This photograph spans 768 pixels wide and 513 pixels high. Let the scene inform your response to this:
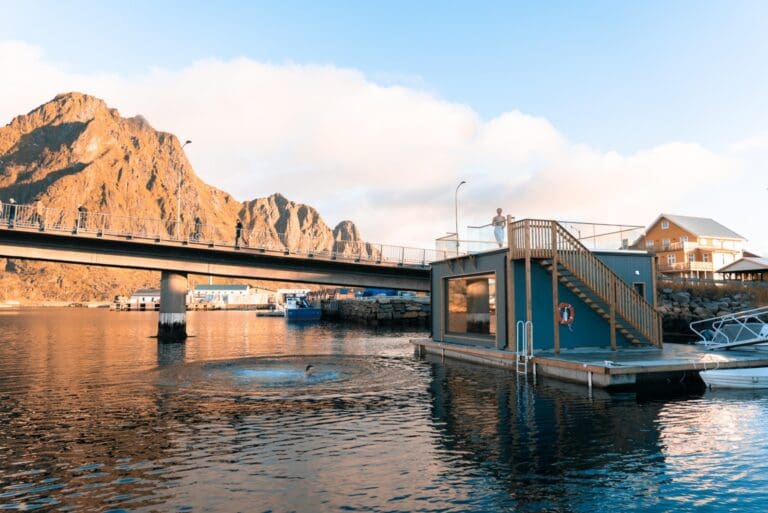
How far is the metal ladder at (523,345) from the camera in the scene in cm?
2288

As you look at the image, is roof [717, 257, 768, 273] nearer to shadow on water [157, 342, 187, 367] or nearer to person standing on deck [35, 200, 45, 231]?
shadow on water [157, 342, 187, 367]

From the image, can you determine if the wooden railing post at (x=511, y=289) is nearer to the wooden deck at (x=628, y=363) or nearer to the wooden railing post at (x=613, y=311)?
the wooden deck at (x=628, y=363)

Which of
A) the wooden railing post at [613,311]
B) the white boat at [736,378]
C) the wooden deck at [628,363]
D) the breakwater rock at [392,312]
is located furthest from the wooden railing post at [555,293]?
the breakwater rock at [392,312]

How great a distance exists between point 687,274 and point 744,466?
86677mm

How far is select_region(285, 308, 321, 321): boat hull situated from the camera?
98838mm

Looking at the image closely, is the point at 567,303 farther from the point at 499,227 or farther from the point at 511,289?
Result: the point at 499,227

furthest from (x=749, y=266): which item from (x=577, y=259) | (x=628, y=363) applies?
(x=628, y=363)

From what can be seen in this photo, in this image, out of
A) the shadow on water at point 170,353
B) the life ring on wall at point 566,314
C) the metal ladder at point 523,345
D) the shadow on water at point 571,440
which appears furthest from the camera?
the shadow on water at point 170,353

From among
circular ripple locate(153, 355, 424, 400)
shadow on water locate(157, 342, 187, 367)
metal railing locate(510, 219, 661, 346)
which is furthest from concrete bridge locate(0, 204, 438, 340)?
metal railing locate(510, 219, 661, 346)

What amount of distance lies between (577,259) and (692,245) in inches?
2853

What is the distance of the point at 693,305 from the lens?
5791 cm

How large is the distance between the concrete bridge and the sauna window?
65.3 feet

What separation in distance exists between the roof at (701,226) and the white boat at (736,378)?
2987 inches

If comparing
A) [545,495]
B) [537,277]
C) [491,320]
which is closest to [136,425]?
[545,495]
